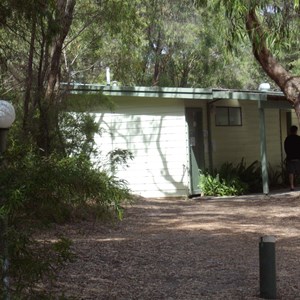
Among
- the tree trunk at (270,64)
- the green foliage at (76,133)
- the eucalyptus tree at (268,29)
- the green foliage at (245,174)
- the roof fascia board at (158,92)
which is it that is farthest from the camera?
the green foliage at (245,174)

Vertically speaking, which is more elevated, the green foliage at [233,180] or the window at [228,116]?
the window at [228,116]

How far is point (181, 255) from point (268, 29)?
5929mm

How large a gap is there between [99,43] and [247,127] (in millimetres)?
5300

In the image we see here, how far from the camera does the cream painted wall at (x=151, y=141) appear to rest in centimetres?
1573

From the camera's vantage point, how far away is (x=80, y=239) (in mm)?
9148

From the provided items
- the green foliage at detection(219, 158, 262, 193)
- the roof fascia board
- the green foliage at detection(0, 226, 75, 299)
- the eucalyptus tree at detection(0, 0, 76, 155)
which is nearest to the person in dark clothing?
the green foliage at detection(219, 158, 262, 193)

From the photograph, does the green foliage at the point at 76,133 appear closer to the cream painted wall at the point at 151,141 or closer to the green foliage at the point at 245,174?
the cream painted wall at the point at 151,141

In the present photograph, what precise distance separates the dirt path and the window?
16.0 feet

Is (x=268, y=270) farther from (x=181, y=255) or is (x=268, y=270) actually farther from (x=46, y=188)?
(x=46, y=188)

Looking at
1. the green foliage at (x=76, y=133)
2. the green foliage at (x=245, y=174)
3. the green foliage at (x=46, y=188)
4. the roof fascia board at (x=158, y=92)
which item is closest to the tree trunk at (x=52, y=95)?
the green foliage at (x=76, y=133)

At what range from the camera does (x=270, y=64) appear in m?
13.4

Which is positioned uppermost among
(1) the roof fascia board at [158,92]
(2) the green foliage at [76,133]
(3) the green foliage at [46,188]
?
(1) the roof fascia board at [158,92]

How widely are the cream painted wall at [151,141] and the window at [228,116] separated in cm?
197

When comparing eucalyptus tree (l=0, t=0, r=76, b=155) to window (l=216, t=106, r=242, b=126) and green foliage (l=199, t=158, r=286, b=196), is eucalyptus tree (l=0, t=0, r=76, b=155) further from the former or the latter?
window (l=216, t=106, r=242, b=126)
